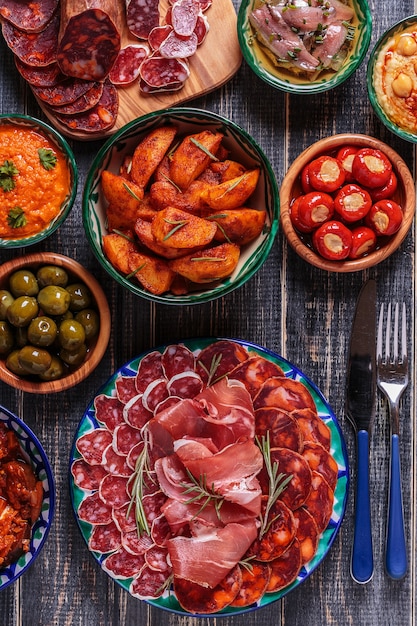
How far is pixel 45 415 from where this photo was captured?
216 centimetres

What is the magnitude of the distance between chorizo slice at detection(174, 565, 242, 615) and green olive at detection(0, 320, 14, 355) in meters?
0.80

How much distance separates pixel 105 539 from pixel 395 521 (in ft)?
2.82

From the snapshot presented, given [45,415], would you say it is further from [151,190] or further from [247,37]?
[247,37]

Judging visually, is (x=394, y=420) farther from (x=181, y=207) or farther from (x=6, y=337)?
(x=6, y=337)

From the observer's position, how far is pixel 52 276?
6.39ft

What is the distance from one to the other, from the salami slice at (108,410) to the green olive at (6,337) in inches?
11.4

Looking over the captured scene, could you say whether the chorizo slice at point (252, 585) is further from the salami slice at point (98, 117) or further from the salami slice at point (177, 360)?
the salami slice at point (98, 117)

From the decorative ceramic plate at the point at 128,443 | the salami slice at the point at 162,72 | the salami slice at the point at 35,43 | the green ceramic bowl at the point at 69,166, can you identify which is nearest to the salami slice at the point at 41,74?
the salami slice at the point at 35,43

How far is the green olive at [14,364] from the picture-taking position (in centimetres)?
195

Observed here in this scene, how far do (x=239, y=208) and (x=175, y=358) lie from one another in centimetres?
47

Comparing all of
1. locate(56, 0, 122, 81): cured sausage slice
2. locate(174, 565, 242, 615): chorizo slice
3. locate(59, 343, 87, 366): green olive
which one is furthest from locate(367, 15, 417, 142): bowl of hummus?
locate(174, 565, 242, 615): chorizo slice

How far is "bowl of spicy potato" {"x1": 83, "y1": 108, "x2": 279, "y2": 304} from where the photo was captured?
1833 mm

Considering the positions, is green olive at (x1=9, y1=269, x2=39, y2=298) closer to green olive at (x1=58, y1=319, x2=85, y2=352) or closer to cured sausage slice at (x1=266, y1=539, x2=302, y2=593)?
green olive at (x1=58, y1=319, x2=85, y2=352)

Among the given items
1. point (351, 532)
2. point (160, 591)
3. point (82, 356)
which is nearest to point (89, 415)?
point (82, 356)
